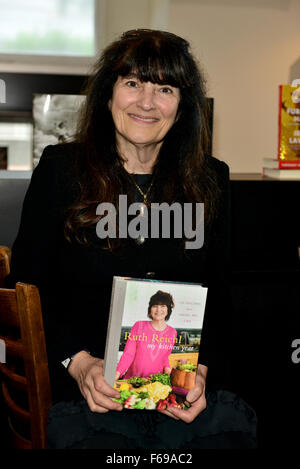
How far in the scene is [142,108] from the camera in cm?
125

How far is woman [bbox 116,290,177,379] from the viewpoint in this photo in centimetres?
103

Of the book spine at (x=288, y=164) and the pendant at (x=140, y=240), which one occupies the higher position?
the book spine at (x=288, y=164)

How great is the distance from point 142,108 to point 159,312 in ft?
1.64

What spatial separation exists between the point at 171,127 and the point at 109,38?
3091mm

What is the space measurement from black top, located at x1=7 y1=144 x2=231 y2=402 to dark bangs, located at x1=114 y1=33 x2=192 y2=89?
26 cm

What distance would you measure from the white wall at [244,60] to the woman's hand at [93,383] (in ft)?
6.55

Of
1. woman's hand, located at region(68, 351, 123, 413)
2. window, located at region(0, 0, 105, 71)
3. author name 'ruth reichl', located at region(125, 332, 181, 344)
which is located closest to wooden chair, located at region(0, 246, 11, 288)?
woman's hand, located at region(68, 351, 123, 413)

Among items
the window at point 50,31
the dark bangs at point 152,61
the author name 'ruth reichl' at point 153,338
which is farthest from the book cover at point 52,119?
the author name 'ruth reichl' at point 153,338

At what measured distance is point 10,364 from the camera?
1225 millimetres

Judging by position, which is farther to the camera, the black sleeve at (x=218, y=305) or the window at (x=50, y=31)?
the window at (x=50, y=31)

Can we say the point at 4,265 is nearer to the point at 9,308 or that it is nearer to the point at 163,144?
the point at 9,308

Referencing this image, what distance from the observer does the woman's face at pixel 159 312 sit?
1.03 meters

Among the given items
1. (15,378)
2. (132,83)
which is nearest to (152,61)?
(132,83)

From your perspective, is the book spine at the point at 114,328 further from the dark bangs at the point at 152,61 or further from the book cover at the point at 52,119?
the book cover at the point at 52,119
